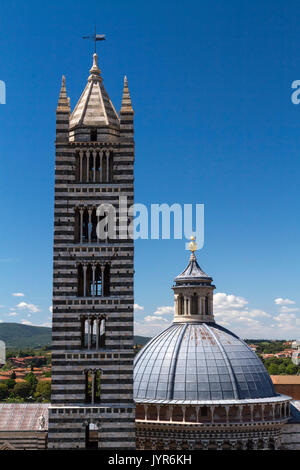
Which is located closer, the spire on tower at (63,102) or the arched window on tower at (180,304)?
the spire on tower at (63,102)

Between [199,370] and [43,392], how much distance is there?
2220 inches

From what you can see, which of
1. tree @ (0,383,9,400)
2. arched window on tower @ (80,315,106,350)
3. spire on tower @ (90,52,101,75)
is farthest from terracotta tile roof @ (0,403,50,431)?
tree @ (0,383,9,400)

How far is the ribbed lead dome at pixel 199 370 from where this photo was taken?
46.2 meters

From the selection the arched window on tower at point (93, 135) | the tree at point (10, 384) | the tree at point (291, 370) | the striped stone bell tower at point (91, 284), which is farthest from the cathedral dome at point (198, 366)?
the tree at point (291, 370)

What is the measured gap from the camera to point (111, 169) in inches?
1639

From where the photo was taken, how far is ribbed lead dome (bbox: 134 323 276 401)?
46.2 meters

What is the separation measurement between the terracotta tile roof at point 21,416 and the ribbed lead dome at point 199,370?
289 inches

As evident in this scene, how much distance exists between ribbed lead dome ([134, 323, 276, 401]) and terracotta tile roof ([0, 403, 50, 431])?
7.34 metres

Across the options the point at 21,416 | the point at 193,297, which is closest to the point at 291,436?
the point at 193,297

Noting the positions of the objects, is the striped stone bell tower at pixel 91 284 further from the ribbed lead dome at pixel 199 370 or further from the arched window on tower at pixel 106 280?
the ribbed lead dome at pixel 199 370

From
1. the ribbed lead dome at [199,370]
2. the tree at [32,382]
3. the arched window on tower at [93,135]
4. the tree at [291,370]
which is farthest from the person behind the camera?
the tree at [291,370]

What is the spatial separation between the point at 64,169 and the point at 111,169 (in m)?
3.06

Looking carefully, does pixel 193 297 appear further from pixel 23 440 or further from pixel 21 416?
pixel 23 440
